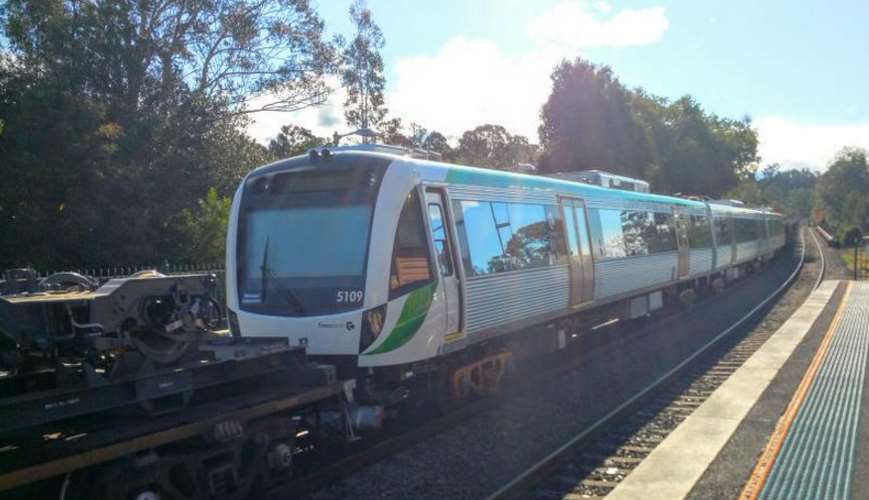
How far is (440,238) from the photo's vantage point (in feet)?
27.6

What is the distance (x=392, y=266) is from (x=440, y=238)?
2.95ft

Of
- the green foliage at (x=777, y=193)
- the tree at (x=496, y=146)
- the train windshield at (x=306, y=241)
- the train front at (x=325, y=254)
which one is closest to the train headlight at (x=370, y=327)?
the train front at (x=325, y=254)

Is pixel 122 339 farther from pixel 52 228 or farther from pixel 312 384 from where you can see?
pixel 52 228

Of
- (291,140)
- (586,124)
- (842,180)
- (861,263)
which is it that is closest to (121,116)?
(291,140)

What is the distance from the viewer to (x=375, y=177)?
7.95 metres

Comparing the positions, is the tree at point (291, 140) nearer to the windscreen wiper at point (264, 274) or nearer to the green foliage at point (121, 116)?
the green foliage at point (121, 116)

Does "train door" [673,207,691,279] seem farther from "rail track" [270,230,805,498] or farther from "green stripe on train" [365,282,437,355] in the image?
"green stripe on train" [365,282,437,355]

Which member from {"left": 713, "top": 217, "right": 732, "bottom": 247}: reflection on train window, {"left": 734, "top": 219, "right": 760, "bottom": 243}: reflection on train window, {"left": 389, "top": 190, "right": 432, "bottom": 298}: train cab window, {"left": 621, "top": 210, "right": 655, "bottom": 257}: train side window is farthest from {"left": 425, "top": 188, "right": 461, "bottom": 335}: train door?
{"left": 734, "top": 219, "right": 760, "bottom": 243}: reflection on train window

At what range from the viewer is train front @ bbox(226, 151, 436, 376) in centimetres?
762

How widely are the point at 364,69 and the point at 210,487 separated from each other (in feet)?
84.6

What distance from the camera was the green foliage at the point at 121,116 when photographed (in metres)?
18.2

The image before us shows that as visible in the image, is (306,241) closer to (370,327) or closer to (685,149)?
(370,327)

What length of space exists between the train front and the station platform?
108 inches

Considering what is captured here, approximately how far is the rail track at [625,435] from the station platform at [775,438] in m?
0.22
